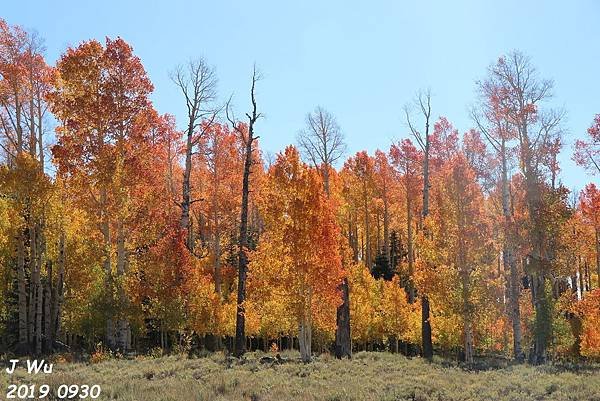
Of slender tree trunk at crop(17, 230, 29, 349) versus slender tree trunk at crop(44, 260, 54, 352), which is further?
slender tree trunk at crop(44, 260, 54, 352)

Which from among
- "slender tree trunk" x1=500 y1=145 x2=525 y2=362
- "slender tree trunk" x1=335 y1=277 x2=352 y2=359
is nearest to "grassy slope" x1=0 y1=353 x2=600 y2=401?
"slender tree trunk" x1=500 y1=145 x2=525 y2=362

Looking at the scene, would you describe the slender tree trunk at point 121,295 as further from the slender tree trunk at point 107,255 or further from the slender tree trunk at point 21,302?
the slender tree trunk at point 21,302

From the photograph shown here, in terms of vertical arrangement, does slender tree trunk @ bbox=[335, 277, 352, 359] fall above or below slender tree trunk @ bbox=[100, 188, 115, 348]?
below

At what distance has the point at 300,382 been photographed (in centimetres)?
1166

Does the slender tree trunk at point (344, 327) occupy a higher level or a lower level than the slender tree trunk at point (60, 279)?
lower

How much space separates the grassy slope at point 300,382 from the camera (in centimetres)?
1010

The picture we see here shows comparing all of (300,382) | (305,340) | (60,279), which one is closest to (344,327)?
(305,340)

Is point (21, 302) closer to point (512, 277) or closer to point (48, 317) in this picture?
point (48, 317)

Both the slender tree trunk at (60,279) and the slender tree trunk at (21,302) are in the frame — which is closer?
the slender tree trunk at (21,302)

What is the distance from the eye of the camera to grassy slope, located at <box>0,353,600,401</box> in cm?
1010

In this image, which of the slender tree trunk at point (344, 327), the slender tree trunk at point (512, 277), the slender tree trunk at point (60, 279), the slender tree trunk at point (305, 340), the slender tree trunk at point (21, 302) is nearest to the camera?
the slender tree trunk at point (305, 340)

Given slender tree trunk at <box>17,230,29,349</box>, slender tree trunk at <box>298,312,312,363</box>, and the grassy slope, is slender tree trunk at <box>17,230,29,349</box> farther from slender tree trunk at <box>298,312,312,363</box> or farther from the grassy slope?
slender tree trunk at <box>298,312,312,363</box>

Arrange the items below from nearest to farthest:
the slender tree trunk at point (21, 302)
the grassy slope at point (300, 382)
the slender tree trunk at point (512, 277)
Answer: the grassy slope at point (300, 382) → the slender tree trunk at point (21, 302) → the slender tree trunk at point (512, 277)

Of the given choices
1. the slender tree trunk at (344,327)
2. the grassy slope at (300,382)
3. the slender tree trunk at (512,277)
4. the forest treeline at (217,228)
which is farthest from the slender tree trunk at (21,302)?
the slender tree trunk at (512,277)
